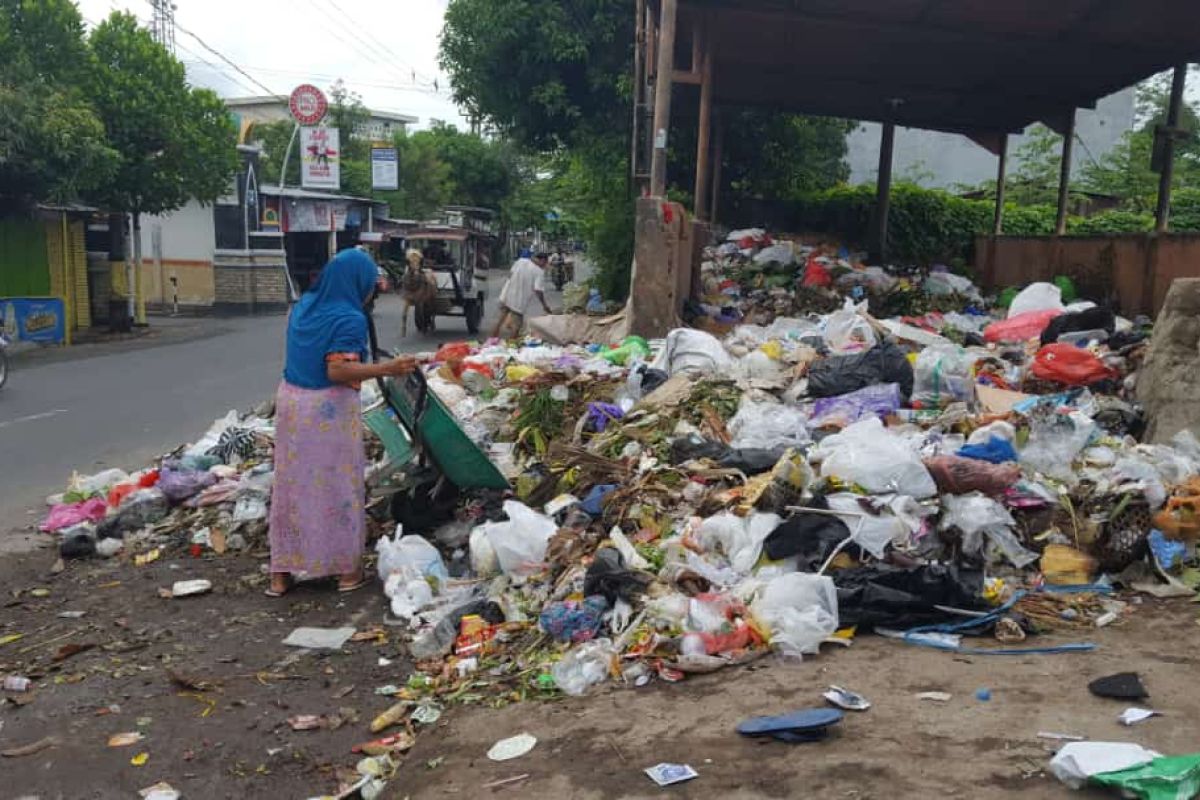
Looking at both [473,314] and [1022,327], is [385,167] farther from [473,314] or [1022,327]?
[1022,327]

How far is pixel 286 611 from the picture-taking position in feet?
15.8

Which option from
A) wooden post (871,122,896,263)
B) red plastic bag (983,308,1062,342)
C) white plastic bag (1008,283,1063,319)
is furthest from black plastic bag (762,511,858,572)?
wooden post (871,122,896,263)

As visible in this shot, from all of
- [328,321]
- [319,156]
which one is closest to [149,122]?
[319,156]

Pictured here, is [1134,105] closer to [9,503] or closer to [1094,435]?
[1094,435]

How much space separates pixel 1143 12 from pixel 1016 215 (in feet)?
30.8

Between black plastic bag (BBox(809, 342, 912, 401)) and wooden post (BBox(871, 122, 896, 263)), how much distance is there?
30.8ft

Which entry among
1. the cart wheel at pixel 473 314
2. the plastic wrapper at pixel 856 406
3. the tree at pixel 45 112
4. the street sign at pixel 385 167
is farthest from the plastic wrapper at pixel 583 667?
the street sign at pixel 385 167

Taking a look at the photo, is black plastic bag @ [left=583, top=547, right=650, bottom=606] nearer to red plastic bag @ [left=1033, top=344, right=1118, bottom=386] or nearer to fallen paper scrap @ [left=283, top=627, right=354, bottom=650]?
fallen paper scrap @ [left=283, top=627, right=354, bottom=650]

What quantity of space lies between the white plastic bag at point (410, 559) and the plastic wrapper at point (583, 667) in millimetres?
1290

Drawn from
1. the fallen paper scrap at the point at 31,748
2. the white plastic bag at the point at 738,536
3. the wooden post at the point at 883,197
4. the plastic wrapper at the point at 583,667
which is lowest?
the fallen paper scrap at the point at 31,748

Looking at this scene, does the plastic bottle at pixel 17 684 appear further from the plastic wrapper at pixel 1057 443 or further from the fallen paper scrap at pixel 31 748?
the plastic wrapper at pixel 1057 443

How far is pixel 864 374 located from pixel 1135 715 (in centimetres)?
374

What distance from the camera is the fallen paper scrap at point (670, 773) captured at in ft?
9.48

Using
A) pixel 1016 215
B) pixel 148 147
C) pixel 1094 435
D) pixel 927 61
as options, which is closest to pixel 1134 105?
pixel 1016 215
